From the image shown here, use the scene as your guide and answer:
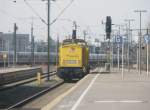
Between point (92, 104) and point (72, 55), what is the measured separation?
3094 centimetres

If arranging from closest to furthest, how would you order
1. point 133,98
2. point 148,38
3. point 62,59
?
point 133,98 → point 148,38 → point 62,59

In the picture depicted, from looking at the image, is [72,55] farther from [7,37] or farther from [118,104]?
[7,37]

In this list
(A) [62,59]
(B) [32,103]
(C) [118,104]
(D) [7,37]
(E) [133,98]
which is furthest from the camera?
(D) [7,37]

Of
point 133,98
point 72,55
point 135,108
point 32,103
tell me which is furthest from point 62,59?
point 135,108

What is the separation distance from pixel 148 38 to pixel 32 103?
2367 cm

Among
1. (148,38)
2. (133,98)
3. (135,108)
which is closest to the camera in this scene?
(135,108)

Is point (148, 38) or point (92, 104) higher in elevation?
point (148, 38)

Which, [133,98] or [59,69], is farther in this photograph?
[59,69]

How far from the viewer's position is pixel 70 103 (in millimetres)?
20875

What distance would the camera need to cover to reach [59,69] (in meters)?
50.2

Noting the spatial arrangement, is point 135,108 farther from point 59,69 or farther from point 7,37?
point 7,37

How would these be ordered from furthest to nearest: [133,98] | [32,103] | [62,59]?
[62,59]
[32,103]
[133,98]

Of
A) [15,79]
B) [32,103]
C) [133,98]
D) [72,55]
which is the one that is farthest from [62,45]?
[133,98]

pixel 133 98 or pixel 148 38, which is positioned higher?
pixel 148 38
